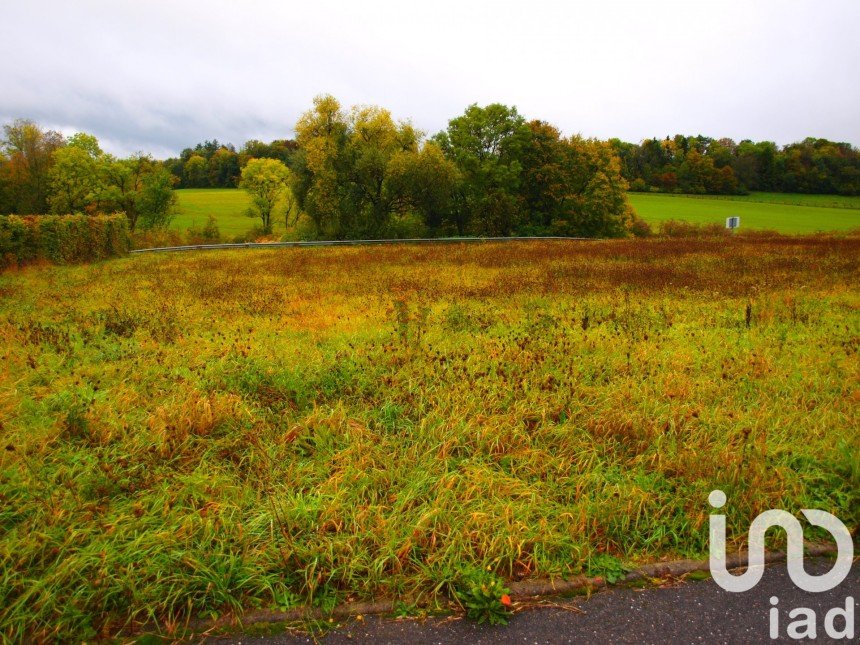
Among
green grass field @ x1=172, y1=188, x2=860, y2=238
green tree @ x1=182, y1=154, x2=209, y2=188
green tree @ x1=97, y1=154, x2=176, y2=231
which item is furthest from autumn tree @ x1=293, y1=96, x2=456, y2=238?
green tree @ x1=182, y1=154, x2=209, y2=188

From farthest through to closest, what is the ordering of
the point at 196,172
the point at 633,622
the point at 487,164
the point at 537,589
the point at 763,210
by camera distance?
the point at 196,172 < the point at 763,210 < the point at 487,164 < the point at 537,589 < the point at 633,622

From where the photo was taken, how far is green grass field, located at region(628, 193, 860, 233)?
4972 cm

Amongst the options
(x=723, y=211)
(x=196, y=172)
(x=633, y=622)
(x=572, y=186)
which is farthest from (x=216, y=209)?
(x=633, y=622)

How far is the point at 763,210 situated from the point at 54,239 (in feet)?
230

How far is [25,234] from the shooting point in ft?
62.2

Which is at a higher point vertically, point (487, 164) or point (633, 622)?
point (487, 164)

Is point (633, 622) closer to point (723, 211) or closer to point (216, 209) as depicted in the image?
point (723, 211)

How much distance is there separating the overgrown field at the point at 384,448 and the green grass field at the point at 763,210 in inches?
1956

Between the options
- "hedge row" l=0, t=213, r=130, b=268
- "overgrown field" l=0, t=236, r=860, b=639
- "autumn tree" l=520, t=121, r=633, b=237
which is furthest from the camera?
"autumn tree" l=520, t=121, r=633, b=237

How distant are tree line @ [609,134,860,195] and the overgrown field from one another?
66.2 meters

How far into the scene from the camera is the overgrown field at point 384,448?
315 centimetres

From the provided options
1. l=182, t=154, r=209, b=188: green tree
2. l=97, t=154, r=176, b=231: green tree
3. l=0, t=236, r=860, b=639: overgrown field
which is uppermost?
l=182, t=154, r=209, b=188: green tree

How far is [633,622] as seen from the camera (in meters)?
2.86

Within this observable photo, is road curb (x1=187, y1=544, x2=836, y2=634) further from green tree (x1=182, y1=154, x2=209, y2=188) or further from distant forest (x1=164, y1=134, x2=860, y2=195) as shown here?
green tree (x1=182, y1=154, x2=209, y2=188)
